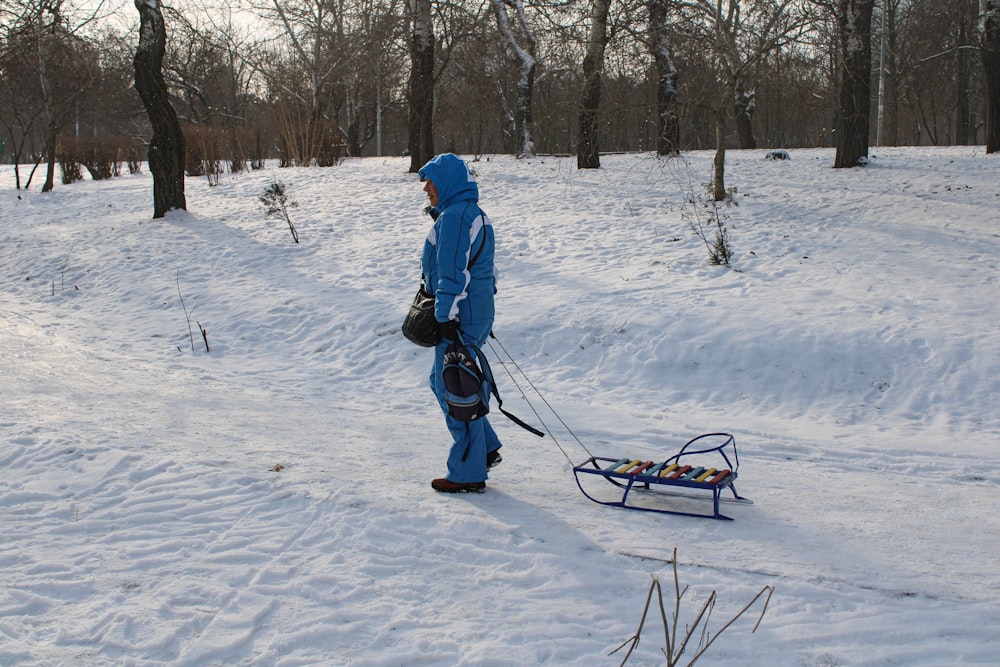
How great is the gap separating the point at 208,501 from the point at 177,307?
594 cm

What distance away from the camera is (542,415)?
6.16m

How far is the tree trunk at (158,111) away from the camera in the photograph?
13.1 metres

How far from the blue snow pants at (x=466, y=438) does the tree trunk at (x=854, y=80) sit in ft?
34.2

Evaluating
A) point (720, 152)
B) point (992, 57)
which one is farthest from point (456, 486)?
point (992, 57)

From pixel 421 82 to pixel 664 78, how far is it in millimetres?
4800

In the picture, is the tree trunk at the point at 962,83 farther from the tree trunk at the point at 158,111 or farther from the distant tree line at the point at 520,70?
the tree trunk at the point at 158,111

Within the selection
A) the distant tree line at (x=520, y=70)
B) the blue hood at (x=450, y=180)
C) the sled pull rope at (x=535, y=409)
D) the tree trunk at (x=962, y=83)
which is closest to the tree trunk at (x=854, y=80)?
the distant tree line at (x=520, y=70)

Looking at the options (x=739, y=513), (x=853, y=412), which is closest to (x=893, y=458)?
(x=853, y=412)

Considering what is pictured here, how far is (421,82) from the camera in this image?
15.9 metres

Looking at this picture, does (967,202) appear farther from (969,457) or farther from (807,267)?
(969,457)

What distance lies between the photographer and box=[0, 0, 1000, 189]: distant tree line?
40.5 feet

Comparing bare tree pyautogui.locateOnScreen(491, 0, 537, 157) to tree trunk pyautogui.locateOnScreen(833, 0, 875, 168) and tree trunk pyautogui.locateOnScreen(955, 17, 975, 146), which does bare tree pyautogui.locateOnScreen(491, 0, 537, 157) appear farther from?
tree trunk pyautogui.locateOnScreen(955, 17, 975, 146)

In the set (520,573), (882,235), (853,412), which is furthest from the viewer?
(882,235)

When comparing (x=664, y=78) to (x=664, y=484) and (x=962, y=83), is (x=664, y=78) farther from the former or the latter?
(x=962, y=83)
